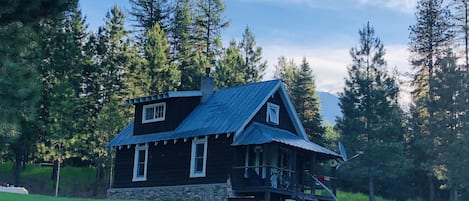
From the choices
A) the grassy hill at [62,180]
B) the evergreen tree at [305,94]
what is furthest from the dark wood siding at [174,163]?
the evergreen tree at [305,94]

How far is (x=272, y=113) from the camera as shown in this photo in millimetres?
26703

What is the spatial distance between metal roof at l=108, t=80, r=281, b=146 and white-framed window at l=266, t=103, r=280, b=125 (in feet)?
2.13

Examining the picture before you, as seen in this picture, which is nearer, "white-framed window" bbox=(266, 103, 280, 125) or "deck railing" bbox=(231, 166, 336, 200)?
"deck railing" bbox=(231, 166, 336, 200)

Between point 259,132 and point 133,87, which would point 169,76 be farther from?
point 259,132

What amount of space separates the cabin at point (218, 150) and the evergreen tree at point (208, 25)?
1819cm

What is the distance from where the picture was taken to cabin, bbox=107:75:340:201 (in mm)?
24469

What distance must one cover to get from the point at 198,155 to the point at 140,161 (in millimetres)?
3210

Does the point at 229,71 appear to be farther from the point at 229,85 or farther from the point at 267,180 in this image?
the point at 267,180

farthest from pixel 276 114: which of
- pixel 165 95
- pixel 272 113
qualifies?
pixel 165 95

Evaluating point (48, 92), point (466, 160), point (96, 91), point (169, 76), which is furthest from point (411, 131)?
point (48, 92)

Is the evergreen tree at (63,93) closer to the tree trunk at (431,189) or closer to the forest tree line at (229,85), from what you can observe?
the forest tree line at (229,85)

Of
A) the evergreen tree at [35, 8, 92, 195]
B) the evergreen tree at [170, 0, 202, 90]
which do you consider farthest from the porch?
the evergreen tree at [170, 0, 202, 90]

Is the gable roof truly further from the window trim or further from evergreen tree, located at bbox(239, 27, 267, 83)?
evergreen tree, located at bbox(239, 27, 267, 83)

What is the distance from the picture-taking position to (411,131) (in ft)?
144
